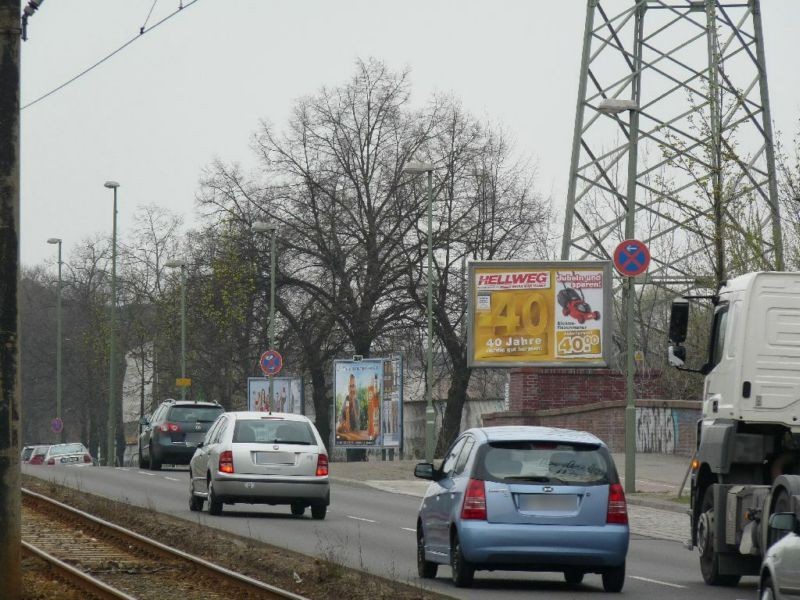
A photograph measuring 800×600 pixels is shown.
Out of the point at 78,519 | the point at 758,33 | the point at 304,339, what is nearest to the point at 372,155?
the point at 304,339

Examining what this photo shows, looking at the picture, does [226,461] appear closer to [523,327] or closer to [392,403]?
[523,327]

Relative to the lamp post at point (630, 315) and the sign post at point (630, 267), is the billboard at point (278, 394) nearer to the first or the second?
the lamp post at point (630, 315)

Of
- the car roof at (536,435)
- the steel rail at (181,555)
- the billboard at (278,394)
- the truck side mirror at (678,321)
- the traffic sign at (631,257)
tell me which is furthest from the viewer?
the billboard at (278,394)

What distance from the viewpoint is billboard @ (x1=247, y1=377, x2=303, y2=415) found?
54.2 metres

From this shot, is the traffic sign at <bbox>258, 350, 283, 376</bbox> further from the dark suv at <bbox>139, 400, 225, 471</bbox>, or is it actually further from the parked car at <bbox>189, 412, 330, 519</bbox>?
the parked car at <bbox>189, 412, 330, 519</bbox>

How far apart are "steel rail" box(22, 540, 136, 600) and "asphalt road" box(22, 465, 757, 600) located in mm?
2343

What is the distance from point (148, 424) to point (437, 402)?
156ft

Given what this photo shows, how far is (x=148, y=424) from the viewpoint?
43344 millimetres

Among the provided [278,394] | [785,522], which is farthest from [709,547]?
[278,394]

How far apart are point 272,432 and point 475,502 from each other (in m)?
9.40

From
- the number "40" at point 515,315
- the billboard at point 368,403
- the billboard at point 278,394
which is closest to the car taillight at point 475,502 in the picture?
the number "40" at point 515,315

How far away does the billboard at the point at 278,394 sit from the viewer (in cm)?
5422

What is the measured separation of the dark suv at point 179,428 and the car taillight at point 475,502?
79.7 feet

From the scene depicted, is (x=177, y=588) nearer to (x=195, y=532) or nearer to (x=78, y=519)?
(x=195, y=532)
